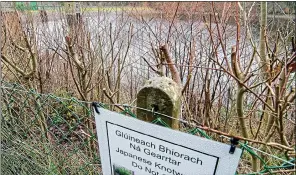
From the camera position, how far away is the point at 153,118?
4.14 ft

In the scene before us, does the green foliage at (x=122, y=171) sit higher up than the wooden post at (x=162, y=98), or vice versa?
the wooden post at (x=162, y=98)

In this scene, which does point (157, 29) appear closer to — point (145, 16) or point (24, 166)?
point (145, 16)

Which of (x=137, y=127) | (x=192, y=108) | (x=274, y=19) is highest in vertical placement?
(x=274, y=19)

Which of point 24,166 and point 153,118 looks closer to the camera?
point 153,118

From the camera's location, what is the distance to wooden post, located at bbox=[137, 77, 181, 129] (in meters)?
1.20

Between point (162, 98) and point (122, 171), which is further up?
point (162, 98)

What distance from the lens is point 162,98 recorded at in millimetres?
1206

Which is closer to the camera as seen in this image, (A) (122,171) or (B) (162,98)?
(B) (162,98)

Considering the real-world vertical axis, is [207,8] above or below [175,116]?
above

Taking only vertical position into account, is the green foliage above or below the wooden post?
below

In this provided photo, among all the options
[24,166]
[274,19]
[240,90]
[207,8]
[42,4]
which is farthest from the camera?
[42,4]

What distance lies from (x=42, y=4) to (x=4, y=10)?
58 centimetres

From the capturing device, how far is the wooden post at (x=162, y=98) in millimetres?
1201

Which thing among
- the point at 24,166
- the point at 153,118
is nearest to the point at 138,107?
the point at 153,118
